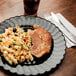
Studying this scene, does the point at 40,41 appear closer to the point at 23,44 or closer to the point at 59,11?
the point at 23,44

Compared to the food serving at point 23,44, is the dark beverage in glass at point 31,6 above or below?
above

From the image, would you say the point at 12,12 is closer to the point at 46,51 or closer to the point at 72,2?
the point at 46,51

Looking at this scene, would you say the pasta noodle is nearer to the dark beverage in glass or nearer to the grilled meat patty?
the grilled meat patty

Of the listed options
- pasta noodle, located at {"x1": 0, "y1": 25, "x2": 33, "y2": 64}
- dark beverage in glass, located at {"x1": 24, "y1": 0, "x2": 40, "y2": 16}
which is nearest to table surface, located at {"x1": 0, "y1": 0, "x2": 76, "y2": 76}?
Answer: dark beverage in glass, located at {"x1": 24, "y1": 0, "x2": 40, "y2": 16}

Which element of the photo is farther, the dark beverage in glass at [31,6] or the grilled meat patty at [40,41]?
the dark beverage in glass at [31,6]

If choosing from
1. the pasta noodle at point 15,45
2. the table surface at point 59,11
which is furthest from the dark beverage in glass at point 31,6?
the pasta noodle at point 15,45

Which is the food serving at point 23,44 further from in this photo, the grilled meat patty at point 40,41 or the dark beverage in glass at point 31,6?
the dark beverage in glass at point 31,6

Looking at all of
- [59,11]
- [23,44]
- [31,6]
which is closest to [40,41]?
[23,44]
